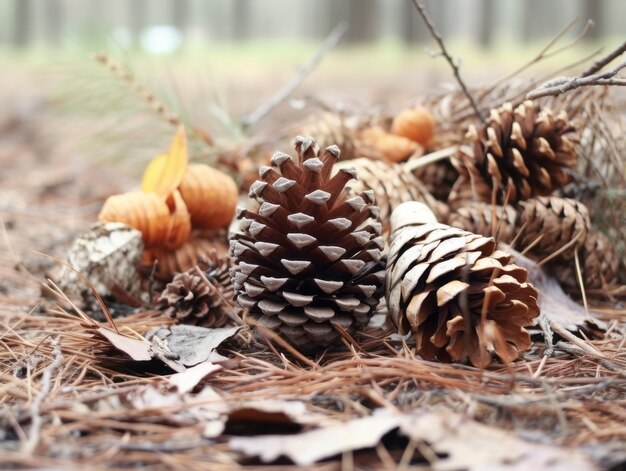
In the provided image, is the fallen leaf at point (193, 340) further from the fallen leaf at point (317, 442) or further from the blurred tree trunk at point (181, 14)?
the blurred tree trunk at point (181, 14)

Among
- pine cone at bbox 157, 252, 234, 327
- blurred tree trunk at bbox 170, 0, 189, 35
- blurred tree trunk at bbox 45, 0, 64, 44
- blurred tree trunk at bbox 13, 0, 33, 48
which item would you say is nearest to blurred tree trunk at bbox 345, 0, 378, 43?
blurred tree trunk at bbox 13, 0, 33, 48

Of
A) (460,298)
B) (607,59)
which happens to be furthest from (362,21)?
(460,298)

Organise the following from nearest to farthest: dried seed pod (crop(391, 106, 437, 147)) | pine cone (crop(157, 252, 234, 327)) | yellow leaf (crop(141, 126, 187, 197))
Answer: pine cone (crop(157, 252, 234, 327)), yellow leaf (crop(141, 126, 187, 197)), dried seed pod (crop(391, 106, 437, 147))

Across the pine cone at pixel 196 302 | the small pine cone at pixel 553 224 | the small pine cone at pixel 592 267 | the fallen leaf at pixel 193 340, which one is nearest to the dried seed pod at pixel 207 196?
the pine cone at pixel 196 302

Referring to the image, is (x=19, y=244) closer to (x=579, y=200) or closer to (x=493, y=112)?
(x=493, y=112)

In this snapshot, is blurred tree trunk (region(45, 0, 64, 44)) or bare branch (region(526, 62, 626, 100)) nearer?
bare branch (region(526, 62, 626, 100))

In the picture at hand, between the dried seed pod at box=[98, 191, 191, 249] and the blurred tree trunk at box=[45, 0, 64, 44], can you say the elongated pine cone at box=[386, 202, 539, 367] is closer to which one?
the dried seed pod at box=[98, 191, 191, 249]

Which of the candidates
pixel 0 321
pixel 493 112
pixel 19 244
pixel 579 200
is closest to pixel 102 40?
pixel 19 244
